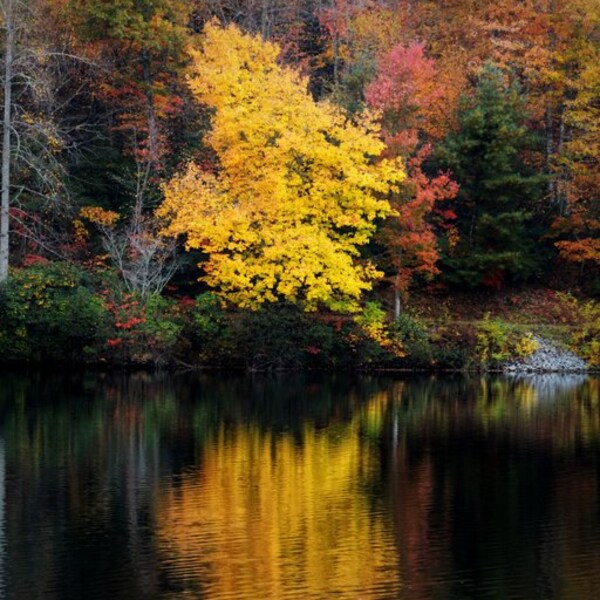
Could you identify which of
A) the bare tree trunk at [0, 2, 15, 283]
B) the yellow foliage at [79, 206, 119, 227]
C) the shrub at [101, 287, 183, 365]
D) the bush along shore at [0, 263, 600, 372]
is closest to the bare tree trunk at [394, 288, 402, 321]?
the bush along shore at [0, 263, 600, 372]

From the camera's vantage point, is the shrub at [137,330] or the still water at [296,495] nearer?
the still water at [296,495]

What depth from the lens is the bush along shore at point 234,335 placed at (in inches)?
1500

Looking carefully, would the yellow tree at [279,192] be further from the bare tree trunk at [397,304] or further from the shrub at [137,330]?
the shrub at [137,330]

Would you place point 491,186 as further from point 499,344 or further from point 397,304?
point 499,344

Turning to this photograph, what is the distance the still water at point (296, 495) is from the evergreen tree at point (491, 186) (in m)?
11.6

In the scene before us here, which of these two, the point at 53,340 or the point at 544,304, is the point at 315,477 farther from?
the point at 544,304

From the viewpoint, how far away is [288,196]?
128 feet

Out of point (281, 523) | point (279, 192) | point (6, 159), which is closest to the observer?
point (281, 523)

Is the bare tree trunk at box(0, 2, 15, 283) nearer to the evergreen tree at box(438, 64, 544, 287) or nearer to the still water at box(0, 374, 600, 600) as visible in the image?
the still water at box(0, 374, 600, 600)

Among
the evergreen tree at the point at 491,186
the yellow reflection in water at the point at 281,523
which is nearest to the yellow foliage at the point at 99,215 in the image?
the evergreen tree at the point at 491,186

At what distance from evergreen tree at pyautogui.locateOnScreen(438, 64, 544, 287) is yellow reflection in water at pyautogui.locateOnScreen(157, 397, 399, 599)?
2008cm

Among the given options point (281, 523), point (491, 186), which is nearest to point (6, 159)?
point (491, 186)

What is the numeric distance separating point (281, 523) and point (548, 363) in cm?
2437

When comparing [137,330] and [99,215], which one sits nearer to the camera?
[137,330]
